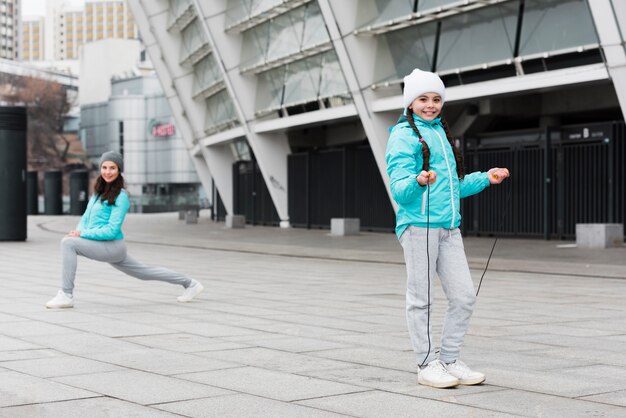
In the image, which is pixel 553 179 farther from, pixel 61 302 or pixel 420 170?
pixel 420 170

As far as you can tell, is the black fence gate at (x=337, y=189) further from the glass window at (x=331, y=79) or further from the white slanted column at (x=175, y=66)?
the white slanted column at (x=175, y=66)

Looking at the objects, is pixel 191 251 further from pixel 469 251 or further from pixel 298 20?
pixel 298 20

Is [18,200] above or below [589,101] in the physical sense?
below

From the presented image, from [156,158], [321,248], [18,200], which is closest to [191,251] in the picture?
[321,248]

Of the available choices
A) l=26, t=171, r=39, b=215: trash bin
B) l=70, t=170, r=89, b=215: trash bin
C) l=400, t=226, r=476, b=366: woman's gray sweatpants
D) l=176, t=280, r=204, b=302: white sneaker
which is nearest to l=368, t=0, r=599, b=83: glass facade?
l=176, t=280, r=204, b=302: white sneaker

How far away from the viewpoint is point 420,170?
616cm

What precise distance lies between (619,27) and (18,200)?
Answer: 50.6ft

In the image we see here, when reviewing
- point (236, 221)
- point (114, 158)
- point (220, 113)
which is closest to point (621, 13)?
point (114, 158)

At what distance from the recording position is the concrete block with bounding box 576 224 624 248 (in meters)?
22.0

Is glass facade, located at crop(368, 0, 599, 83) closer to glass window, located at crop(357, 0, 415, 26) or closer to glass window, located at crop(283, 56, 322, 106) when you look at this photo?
glass window, located at crop(357, 0, 415, 26)

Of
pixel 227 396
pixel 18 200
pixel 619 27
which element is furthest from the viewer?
pixel 18 200

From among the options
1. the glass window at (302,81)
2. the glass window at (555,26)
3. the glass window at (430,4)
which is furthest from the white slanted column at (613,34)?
the glass window at (302,81)

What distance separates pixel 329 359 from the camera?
23.7 feet

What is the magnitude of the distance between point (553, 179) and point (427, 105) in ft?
66.4
